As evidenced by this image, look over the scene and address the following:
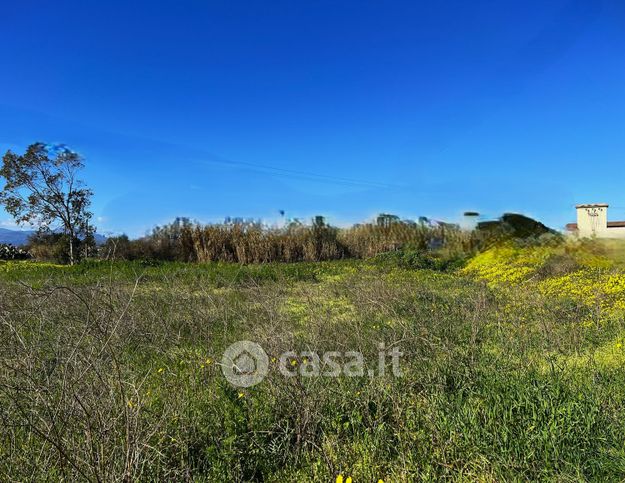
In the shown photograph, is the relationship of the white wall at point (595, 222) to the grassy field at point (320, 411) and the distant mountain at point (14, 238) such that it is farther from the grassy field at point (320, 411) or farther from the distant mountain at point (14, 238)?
the distant mountain at point (14, 238)

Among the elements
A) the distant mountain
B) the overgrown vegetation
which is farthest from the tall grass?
the distant mountain

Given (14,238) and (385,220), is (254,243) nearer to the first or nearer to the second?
(385,220)

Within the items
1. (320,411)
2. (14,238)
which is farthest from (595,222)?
(14,238)

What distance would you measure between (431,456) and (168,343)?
3059 mm

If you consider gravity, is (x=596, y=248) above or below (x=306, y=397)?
above

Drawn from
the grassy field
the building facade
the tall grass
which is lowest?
the grassy field

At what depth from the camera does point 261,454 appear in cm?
228

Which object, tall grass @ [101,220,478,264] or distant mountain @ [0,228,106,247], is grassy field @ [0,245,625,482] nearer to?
tall grass @ [101,220,478,264]

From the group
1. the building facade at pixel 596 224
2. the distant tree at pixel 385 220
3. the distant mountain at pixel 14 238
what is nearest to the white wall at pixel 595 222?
the building facade at pixel 596 224

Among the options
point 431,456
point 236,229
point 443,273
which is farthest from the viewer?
point 236,229

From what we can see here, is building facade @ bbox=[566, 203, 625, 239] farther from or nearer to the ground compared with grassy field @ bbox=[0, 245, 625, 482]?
farther from the ground

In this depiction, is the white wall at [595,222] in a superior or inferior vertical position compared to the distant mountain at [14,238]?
inferior

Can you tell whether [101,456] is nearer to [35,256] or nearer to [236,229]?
[236,229]

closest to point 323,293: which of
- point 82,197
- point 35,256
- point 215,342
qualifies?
point 215,342
